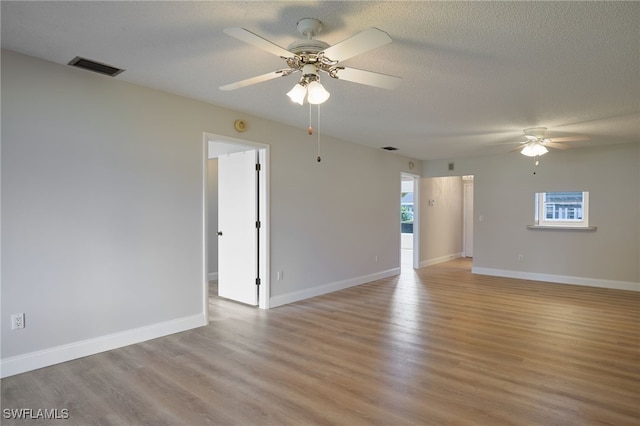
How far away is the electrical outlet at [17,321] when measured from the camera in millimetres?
2713

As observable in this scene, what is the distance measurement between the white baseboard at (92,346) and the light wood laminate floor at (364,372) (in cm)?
8

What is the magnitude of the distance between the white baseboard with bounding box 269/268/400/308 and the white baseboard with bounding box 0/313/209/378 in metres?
1.08

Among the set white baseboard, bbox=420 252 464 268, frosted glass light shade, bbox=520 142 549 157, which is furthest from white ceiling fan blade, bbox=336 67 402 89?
white baseboard, bbox=420 252 464 268

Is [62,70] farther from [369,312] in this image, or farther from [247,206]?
[369,312]

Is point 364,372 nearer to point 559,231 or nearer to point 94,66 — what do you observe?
point 94,66

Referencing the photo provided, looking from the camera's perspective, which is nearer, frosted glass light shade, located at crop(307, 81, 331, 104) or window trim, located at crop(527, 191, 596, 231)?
frosted glass light shade, located at crop(307, 81, 331, 104)

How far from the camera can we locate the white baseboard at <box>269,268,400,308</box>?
4.77 metres

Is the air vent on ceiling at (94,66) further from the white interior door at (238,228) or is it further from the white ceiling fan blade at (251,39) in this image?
the white interior door at (238,228)

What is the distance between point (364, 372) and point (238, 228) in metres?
2.72

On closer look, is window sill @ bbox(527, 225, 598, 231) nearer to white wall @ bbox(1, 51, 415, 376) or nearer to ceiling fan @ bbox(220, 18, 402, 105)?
white wall @ bbox(1, 51, 415, 376)

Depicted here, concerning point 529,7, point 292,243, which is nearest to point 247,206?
point 292,243

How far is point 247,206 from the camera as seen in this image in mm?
4781

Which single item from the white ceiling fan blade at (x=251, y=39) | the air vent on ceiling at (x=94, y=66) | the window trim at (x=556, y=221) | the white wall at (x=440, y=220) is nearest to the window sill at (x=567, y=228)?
the window trim at (x=556, y=221)

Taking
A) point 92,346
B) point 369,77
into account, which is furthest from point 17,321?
point 369,77
